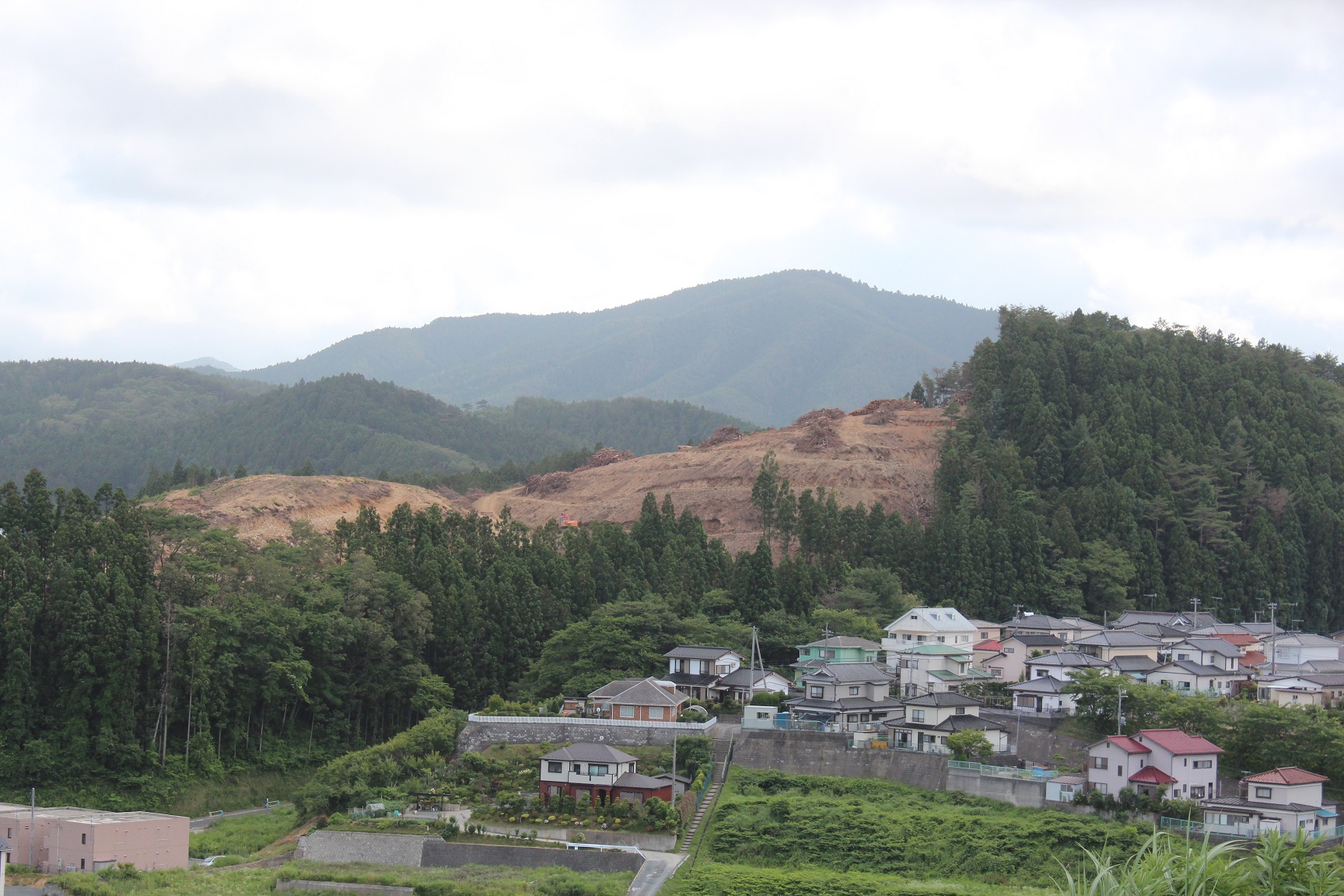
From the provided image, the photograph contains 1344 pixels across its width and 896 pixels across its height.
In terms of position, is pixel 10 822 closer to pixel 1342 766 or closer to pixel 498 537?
pixel 498 537

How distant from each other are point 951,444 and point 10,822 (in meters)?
44.4

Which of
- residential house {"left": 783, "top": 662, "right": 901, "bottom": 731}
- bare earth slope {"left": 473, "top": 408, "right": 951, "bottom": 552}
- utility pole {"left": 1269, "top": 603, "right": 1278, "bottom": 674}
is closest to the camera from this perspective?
residential house {"left": 783, "top": 662, "right": 901, "bottom": 731}

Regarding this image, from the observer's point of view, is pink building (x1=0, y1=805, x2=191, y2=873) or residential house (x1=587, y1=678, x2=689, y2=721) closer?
pink building (x1=0, y1=805, x2=191, y2=873)

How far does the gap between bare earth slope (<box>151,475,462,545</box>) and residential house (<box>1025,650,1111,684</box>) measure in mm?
30864

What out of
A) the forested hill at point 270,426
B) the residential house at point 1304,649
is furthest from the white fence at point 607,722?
the forested hill at point 270,426

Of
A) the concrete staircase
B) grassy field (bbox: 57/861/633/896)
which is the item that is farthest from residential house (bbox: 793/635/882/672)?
grassy field (bbox: 57/861/633/896)

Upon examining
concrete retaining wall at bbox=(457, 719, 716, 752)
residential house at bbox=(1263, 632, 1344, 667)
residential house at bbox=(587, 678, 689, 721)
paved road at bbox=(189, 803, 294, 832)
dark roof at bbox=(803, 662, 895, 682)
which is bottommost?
paved road at bbox=(189, 803, 294, 832)

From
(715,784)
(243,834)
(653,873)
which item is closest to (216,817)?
(243,834)

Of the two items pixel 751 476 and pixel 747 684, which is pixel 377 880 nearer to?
pixel 747 684

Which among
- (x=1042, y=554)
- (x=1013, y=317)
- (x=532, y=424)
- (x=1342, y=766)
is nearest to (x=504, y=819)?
(x=1342, y=766)

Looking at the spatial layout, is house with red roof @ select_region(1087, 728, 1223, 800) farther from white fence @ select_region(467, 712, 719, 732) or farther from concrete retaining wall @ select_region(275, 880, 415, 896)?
concrete retaining wall @ select_region(275, 880, 415, 896)

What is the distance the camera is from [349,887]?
2864cm

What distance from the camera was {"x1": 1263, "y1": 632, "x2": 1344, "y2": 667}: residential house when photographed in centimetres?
4519

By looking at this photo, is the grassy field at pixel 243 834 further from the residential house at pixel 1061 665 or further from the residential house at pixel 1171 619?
the residential house at pixel 1171 619
